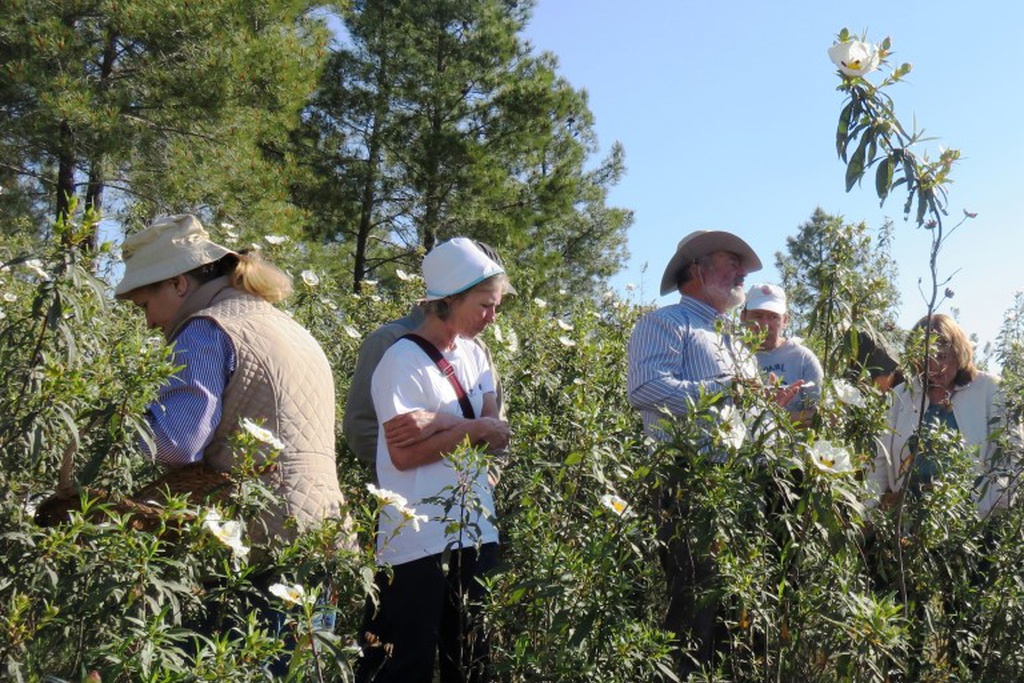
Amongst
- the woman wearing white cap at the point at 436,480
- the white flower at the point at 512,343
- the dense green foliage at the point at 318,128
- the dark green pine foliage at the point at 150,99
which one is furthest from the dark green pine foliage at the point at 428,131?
the woman wearing white cap at the point at 436,480

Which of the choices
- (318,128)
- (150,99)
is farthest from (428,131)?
(150,99)

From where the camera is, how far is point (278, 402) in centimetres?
295

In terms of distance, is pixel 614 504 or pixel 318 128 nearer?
pixel 614 504

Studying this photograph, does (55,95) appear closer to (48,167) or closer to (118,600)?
(48,167)

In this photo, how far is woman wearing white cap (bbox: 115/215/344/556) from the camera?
9.23 ft

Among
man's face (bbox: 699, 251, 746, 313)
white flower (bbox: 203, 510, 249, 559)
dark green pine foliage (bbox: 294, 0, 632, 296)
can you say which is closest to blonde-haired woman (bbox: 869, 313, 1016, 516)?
man's face (bbox: 699, 251, 746, 313)

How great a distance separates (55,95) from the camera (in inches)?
481

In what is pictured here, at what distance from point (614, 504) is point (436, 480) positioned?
2.06 ft

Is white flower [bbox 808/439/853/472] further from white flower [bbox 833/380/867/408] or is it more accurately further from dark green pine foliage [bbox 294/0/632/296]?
dark green pine foliage [bbox 294/0/632/296]

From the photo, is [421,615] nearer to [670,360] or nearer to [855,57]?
[670,360]

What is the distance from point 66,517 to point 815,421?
1.76 metres

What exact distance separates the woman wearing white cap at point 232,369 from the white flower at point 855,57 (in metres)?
1.46

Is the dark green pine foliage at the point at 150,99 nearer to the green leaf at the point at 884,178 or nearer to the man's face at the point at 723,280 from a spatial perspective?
the man's face at the point at 723,280

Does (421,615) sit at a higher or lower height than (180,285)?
lower
